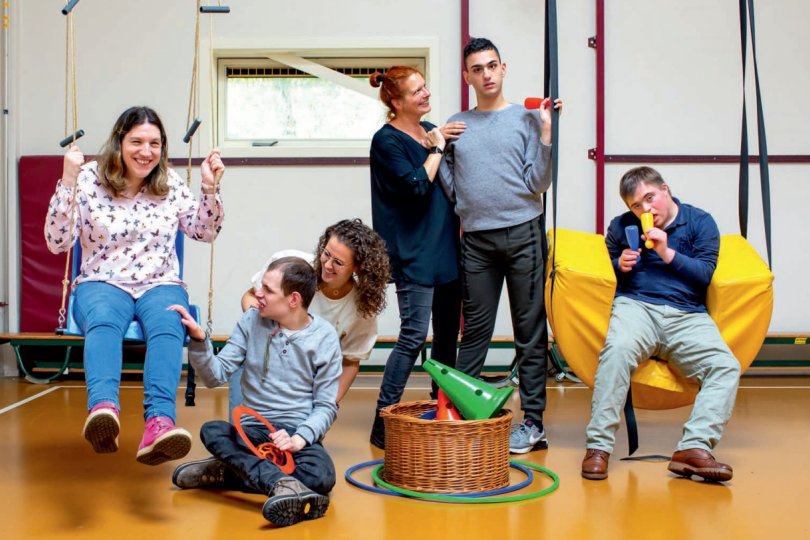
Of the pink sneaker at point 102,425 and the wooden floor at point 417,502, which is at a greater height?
the pink sneaker at point 102,425

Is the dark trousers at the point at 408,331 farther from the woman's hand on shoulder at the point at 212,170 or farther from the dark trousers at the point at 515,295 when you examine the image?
the woman's hand on shoulder at the point at 212,170

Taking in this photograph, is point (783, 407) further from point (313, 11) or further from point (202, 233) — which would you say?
point (313, 11)

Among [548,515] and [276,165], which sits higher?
[276,165]

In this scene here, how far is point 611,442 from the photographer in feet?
9.11

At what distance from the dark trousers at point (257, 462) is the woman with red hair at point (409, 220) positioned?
2.32ft

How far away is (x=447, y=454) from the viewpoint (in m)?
2.50

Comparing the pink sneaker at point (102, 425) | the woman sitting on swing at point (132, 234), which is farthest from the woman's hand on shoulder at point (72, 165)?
the pink sneaker at point (102, 425)

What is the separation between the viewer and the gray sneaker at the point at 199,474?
253 cm

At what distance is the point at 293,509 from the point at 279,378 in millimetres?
491

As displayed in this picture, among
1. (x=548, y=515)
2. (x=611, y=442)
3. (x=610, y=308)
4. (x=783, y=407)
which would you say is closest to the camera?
(x=548, y=515)

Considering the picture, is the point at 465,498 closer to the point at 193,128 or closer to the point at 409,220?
the point at 409,220

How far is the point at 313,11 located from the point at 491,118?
2.43 m

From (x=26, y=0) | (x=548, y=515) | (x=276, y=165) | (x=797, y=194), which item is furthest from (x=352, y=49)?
(x=548, y=515)

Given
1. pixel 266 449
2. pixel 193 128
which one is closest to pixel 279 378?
pixel 266 449
